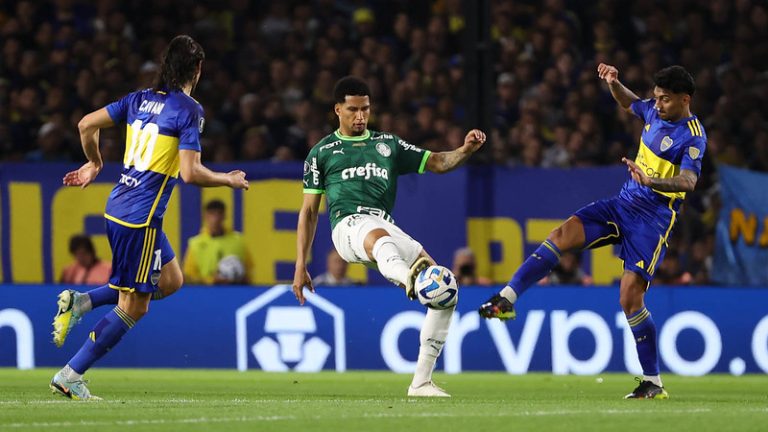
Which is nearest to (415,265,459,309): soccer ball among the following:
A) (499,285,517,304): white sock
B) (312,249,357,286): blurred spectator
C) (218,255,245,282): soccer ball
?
(499,285,517,304): white sock

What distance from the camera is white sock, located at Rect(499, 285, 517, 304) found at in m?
9.48

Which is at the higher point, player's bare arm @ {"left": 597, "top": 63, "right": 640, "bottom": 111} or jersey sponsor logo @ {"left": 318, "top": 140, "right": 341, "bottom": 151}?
player's bare arm @ {"left": 597, "top": 63, "right": 640, "bottom": 111}

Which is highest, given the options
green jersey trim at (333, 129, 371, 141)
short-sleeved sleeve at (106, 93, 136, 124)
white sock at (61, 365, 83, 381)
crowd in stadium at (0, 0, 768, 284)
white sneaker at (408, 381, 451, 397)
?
crowd in stadium at (0, 0, 768, 284)

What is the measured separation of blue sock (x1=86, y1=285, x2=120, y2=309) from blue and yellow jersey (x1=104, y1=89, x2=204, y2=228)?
29.3 inches

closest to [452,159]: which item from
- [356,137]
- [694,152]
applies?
[356,137]

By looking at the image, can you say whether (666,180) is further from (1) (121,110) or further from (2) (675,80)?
(1) (121,110)

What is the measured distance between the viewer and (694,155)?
9.45m

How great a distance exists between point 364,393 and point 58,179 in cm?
534

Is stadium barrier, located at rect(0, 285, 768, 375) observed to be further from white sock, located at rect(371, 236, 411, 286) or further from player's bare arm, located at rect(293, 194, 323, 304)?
white sock, located at rect(371, 236, 411, 286)

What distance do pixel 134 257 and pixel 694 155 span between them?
3700 mm

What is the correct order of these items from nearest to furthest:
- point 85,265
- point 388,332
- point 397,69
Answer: point 388,332 < point 85,265 < point 397,69

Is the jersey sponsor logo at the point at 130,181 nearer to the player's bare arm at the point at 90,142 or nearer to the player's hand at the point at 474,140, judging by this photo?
the player's bare arm at the point at 90,142

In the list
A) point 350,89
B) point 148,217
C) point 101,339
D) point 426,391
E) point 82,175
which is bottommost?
point 426,391

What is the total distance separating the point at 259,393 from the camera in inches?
411
